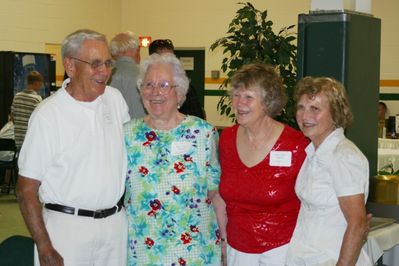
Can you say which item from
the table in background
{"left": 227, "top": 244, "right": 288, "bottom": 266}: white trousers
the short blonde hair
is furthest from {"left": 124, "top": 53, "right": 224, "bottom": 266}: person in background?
the table in background

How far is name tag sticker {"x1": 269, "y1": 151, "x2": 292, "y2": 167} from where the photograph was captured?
2928mm

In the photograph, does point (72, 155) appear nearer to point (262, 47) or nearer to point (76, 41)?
point (76, 41)

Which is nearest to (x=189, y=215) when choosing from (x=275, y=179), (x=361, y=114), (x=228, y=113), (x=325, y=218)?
(x=275, y=179)

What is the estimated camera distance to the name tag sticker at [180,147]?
293 cm

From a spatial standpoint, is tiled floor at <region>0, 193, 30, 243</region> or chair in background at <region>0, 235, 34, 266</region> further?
tiled floor at <region>0, 193, 30, 243</region>

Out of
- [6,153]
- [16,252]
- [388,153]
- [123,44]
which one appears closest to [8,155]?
[6,153]

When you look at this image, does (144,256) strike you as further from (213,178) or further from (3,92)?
(3,92)

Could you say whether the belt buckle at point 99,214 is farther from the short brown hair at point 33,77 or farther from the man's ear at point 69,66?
the short brown hair at point 33,77

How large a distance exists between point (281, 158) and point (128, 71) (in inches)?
93.9

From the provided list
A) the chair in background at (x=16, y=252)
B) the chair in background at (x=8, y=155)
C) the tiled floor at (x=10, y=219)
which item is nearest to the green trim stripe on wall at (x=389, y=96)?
the chair in background at (x=8, y=155)

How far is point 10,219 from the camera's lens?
26.1ft

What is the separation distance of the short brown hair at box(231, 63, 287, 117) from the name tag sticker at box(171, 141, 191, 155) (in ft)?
1.12

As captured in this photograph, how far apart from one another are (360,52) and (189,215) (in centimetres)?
187

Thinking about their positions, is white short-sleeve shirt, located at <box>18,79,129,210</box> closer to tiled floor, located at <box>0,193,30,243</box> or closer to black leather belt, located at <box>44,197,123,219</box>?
black leather belt, located at <box>44,197,123,219</box>
